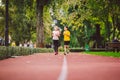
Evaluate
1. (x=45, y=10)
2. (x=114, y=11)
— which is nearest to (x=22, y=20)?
(x=45, y=10)

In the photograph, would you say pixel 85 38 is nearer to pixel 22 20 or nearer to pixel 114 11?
pixel 22 20

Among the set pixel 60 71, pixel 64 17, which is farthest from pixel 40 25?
pixel 60 71

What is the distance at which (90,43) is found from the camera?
2771 inches

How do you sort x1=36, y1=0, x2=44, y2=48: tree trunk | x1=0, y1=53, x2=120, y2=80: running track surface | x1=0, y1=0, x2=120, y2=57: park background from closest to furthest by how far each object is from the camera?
1. x1=0, y1=53, x2=120, y2=80: running track surface
2. x1=0, y1=0, x2=120, y2=57: park background
3. x1=36, y1=0, x2=44, y2=48: tree trunk

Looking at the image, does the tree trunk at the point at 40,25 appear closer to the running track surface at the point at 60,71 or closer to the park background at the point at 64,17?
the park background at the point at 64,17

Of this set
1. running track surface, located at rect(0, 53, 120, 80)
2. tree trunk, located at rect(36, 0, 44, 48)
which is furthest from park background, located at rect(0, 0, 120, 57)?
running track surface, located at rect(0, 53, 120, 80)

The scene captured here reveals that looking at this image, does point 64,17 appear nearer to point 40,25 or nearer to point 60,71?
point 40,25

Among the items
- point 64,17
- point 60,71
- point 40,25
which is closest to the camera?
point 60,71

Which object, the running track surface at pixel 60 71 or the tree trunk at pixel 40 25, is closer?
the running track surface at pixel 60 71

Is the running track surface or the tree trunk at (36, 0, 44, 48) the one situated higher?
the tree trunk at (36, 0, 44, 48)

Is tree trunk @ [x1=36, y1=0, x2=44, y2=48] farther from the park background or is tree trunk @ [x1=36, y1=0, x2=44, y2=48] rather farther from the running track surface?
the running track surface

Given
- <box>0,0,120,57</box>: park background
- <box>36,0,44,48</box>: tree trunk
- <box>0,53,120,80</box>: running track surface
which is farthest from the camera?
<box>36,0,44,48</box>: tree trunk

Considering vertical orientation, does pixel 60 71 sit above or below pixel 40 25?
below

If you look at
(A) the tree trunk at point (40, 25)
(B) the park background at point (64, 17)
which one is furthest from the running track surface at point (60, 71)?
(A) the tree trunk at point (40, 25)
